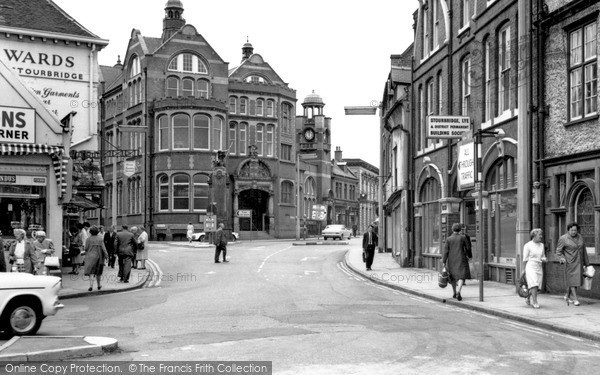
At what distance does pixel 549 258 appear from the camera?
65.6ft

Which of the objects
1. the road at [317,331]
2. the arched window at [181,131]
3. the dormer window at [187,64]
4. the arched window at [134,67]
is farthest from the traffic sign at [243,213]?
the road at [317,331]

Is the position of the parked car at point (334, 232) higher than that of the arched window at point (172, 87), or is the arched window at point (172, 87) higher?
the arched window at point (172, 87)

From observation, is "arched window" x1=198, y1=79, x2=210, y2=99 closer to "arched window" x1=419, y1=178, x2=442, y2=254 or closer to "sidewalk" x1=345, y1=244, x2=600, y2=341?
"arched window" x1=419, y1=178, x2=442, y2=254

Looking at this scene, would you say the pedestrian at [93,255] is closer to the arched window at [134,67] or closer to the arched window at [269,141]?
the arched window at [134,67]

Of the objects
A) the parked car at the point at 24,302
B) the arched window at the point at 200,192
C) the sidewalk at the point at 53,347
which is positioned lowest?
the sidewalk at the point at 53,347

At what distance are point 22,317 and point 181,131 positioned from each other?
175ft

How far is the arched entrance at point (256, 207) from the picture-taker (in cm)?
7050

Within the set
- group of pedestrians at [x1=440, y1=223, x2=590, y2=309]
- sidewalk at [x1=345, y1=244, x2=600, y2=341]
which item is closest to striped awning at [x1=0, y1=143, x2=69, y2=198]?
sidewalk at [x1=345, y1=244, x2=600, y2=341]

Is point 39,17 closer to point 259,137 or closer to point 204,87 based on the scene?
point 204,87

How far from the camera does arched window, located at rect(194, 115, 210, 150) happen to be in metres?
65.3

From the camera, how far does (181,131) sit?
65.2 meters

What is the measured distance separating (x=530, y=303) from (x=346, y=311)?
160 inches

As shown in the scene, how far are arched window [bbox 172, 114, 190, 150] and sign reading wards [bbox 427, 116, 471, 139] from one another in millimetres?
43097

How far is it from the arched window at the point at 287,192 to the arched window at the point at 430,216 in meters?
42.3
